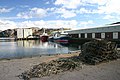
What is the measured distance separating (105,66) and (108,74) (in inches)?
65.9

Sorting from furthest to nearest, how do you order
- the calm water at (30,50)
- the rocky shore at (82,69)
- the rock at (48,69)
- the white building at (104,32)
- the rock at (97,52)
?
1. the white building at (104,32)
2. the calm water at (30,50)
3. the rock at (97,52)
4. the rock at (48,69)
5. the rocky shore at (82,69)

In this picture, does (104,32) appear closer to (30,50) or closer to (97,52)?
(30,50)

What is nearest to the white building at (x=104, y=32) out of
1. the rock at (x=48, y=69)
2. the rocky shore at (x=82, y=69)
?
the rocky shore at (x=82, y=69)

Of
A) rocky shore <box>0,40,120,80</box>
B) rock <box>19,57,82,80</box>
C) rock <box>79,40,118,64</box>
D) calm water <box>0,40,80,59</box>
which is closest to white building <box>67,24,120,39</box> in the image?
calm water <box>0,40,80,59</box>

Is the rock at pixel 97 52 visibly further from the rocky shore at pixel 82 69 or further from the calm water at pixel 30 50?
the calm water at pixel 30 50

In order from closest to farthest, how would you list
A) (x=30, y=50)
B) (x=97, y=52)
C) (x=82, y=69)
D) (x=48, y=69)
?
(x=48, y=69), (x=82, y=69), (x=97, y=52), (x=30, y=50)

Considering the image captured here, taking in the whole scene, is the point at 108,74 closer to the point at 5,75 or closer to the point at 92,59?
the point at 92,59

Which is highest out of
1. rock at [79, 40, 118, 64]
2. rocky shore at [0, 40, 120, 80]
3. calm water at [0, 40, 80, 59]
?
rock at [79, 40, 118, 64]

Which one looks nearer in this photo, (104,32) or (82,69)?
(82,69)

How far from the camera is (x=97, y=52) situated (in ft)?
35.0

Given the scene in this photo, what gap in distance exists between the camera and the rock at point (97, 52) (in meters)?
10.6

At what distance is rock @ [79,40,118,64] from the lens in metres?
10.6

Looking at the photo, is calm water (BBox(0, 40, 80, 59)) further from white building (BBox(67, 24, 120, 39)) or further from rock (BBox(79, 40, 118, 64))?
rock (BBox(79, 40, 118, 64))

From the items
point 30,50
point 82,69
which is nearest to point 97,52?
point 82,69
